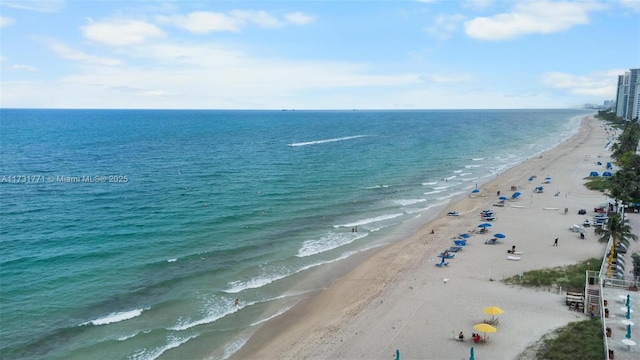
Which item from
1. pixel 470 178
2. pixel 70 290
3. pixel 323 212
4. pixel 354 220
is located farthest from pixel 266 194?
pixel 470 178

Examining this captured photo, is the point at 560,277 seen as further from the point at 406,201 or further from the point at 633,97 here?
the point at 633,97

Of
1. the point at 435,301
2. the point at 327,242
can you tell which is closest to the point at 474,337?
the point at 435,301

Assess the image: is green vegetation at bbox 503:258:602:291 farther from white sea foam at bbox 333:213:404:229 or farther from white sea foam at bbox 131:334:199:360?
white sea foam at bbox 131:334:199:360

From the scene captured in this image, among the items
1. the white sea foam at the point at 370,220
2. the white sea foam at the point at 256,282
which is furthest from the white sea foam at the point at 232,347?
the white sea foam at the point at 370,220

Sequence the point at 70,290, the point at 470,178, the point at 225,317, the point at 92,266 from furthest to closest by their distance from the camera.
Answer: the point at 470,178
the point at 92,266
the point at 70,290
the point at 225,317

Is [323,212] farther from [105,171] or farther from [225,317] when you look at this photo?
[105,171]

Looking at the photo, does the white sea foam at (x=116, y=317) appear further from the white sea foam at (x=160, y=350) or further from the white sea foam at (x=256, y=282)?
the white sea foam at (x=256, y=282)

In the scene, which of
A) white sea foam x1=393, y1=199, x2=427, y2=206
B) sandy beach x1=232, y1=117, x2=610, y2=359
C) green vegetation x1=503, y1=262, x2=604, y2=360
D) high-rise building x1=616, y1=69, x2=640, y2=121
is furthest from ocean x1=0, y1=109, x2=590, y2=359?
high-rise building x1=616, y1=69, x2=640, y2=121
